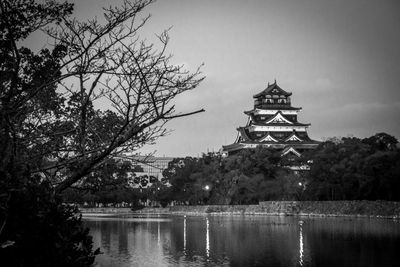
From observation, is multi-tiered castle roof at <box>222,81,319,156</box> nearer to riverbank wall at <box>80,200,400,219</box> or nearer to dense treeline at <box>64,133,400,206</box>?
dense treeline at <box>64,133,400,206</box>

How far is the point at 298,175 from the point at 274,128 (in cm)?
2103

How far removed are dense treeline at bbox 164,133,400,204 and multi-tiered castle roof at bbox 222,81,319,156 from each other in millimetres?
6291

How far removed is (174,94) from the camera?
6266mm

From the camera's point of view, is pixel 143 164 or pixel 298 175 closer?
pixel 143 164

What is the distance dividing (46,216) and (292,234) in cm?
2554

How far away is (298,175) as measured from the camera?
56500 millimetres

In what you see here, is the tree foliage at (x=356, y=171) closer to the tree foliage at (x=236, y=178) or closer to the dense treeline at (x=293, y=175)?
the dense treeline at (x=293, y=175)

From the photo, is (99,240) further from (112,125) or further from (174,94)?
(174,94)

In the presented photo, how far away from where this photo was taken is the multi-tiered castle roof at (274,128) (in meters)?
72.1

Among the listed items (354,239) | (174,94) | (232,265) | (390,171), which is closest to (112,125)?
(174,94)

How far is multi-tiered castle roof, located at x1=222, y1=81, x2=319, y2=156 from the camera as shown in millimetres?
72125

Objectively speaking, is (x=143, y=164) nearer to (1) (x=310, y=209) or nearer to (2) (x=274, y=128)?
(1) (x=310, y=209)

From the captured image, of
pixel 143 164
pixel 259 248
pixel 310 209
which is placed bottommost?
pixel 259 248

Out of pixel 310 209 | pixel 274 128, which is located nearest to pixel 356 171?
pixel 310 209
